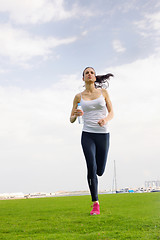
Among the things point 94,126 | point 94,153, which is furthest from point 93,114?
point 94,153

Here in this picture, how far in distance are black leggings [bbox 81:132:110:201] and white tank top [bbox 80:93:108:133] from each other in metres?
0.10

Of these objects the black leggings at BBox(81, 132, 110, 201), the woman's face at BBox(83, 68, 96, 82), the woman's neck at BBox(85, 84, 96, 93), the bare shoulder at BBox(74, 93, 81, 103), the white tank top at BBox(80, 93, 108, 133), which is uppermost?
the woman's face at BBox(83, 68, 96, 82)

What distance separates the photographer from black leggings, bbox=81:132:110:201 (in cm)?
573

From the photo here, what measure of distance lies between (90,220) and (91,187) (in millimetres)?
856

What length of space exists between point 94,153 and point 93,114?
785 millimetres

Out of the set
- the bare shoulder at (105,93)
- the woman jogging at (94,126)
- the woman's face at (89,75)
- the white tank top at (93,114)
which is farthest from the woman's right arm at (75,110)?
the bare shoulder at (105,93)

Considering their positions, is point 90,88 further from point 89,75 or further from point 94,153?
point 94,153

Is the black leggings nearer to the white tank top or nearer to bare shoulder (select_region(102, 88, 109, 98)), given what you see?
the white tank top

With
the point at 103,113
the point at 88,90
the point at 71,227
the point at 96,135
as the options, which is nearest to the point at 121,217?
the point at 71,227

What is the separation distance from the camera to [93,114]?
19.3 feet

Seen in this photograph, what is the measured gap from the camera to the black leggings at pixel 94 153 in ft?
18.8

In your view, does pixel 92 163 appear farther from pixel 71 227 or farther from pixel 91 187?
pixel 71 227

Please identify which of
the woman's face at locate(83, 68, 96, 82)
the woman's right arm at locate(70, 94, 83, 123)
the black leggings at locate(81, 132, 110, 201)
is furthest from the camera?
→ the woman's face at locate(83, 68, 96, 82)

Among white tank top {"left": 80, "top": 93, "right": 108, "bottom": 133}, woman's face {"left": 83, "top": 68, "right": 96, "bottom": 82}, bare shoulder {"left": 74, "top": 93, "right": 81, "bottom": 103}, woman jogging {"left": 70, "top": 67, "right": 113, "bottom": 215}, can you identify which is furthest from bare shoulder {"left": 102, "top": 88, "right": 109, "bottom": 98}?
bare shoulder {"left": 74, "top": 93, "right": 81, "bottom": 103}
